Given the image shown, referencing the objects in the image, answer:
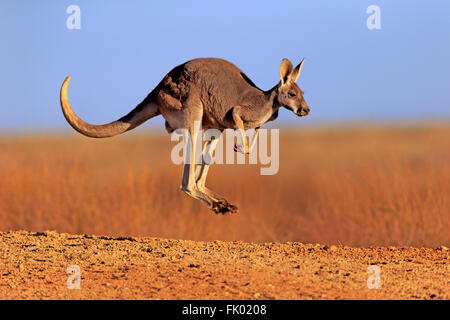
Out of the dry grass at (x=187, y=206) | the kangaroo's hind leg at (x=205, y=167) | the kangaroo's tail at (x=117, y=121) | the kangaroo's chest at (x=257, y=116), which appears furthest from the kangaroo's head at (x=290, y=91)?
the dry grass at (x=187, y=206)

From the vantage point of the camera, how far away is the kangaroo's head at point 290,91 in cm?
811

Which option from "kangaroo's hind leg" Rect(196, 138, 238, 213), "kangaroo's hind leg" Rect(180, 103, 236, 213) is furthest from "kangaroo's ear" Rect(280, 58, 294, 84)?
"kangaroo's hind leg" Rect(196, 138, 238, 213)

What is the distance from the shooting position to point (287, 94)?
8.13m

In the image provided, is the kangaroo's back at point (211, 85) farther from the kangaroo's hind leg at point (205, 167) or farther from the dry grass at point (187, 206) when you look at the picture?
the dry grass at point (187, 206)

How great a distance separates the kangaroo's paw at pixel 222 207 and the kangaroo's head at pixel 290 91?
1492 mm

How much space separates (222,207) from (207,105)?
55.1 inches

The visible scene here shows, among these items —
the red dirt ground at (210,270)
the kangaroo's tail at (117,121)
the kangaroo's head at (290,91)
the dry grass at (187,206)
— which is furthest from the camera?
the dry grass at (187,206)

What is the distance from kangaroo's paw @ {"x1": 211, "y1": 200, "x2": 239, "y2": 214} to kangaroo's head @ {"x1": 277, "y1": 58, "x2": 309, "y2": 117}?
58.7 inches

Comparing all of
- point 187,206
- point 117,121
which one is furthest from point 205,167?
point 187,206

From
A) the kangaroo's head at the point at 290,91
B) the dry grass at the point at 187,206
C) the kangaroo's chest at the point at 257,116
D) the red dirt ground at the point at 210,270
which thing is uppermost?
the kangaroo's head at the point at 290,91
